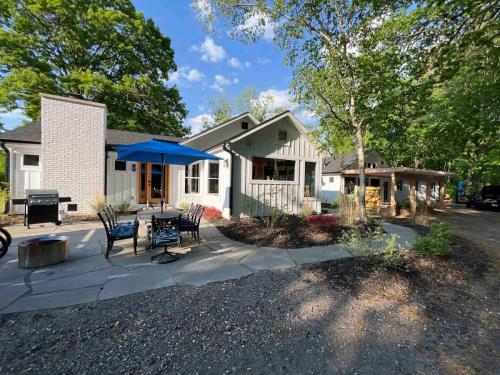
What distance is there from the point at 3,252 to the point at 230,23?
32.3 feet

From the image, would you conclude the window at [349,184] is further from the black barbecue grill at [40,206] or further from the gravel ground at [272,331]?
the black barbecue grill at [40,206]

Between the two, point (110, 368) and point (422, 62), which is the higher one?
point (422, 62)

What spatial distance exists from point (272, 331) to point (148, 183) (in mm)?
10498

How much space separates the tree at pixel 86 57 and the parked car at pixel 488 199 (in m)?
25.6

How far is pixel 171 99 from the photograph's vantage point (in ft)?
67.5

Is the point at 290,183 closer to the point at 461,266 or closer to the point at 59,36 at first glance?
the point at 461,266

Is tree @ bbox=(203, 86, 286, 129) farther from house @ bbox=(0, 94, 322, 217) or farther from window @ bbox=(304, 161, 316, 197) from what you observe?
house @ bbox=(0, 94, 322, 217)

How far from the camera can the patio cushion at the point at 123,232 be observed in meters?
4.84

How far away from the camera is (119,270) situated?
4.12 metres

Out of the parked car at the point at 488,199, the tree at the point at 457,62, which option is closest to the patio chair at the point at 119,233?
the tree at the point at 457,62

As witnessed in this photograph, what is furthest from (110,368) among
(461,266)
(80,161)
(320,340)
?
(80,161)

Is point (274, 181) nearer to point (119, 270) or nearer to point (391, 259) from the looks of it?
point (391, 259)

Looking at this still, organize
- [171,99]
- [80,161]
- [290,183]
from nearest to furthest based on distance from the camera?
1. [80,161]
2. [290,183]
3. [171,99]

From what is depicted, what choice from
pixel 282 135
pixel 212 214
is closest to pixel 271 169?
pixel 282 135
